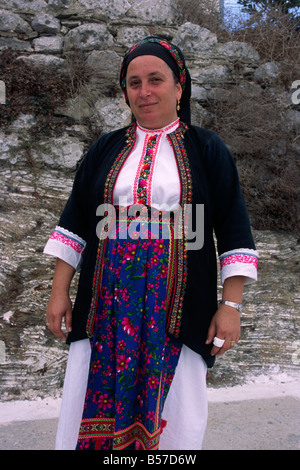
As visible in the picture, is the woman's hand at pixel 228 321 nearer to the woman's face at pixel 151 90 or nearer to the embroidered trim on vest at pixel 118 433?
the embroidered trim on vest at pixel 118 433

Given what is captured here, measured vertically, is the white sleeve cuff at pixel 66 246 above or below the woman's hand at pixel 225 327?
above

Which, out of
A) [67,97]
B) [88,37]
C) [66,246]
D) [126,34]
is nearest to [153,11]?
[126,34]

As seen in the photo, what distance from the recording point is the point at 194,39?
5.13 metres

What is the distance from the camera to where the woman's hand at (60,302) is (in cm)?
149

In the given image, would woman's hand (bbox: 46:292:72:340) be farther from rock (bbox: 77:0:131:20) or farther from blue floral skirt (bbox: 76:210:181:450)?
rock (bbox: 77:0:131:20)

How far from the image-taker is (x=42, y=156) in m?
4.21

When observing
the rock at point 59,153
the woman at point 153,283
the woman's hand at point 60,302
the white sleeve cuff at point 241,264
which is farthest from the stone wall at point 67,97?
the white sleeve cuff at point 241,264

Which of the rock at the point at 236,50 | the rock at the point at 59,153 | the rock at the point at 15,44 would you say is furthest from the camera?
the rock at the point at 236,50

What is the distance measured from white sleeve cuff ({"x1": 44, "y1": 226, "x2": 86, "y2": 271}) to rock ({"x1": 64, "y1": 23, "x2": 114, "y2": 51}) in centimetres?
404

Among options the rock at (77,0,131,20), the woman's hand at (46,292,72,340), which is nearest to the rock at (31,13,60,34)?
the rock at (77,0,131,20)

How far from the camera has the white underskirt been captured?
4.58 ft

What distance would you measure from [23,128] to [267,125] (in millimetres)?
2934

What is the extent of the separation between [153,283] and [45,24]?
4623mm

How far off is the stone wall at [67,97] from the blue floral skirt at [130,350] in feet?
6.32
